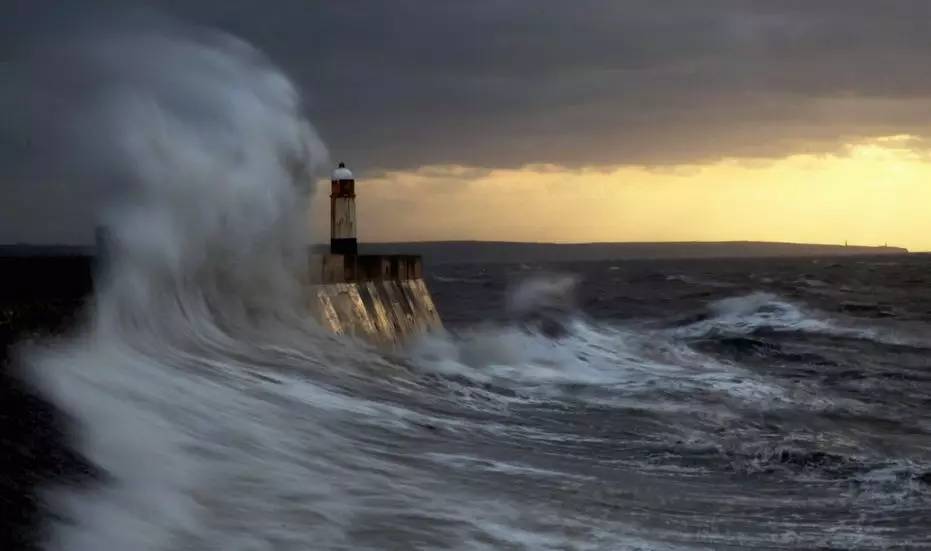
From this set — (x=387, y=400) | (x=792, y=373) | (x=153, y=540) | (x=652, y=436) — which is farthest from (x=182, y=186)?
(x=792, y=373)

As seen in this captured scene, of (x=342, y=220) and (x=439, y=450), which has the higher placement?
(x=342, y=220)

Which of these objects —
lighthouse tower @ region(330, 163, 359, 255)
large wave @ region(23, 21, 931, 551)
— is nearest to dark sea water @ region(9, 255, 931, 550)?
large wave @ region(23, 21, 931, 551)

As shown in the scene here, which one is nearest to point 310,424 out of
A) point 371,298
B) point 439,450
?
point 439,450

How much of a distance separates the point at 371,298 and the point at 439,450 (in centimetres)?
679

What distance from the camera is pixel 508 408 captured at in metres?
9.70

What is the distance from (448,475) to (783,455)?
288cm

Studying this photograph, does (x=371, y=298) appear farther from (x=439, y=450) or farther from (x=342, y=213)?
(x=439, y=450)

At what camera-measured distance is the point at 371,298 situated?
44.7 feet

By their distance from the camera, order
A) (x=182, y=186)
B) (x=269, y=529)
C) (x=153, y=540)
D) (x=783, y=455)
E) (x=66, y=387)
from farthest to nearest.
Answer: (x=182, y=186), (x=783, y=455), (x=66, y=387), (x=269, y=529), (x=153, y=540)

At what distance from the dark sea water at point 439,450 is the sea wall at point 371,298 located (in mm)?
600

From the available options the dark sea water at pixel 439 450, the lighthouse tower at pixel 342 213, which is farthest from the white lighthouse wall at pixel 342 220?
the dark sea water at pixel 439 450

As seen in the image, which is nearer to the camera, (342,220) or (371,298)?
(371,298)

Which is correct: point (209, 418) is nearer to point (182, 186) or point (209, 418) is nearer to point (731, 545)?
point (731, 545)

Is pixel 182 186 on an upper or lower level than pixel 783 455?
upper
